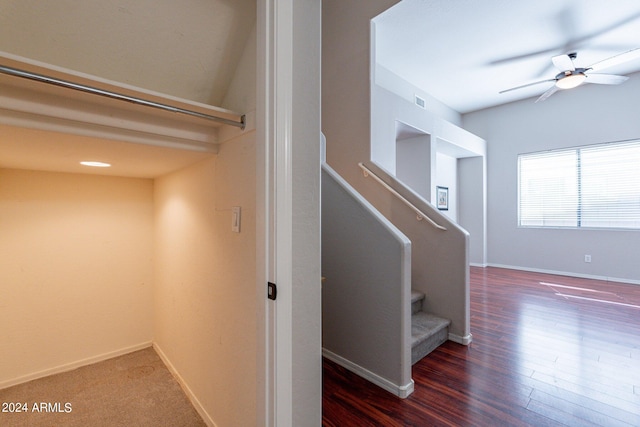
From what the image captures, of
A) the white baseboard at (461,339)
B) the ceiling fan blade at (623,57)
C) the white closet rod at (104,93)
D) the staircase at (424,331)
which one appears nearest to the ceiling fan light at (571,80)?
the ceiling fan blade at (623,57)

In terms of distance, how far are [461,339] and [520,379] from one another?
56cm

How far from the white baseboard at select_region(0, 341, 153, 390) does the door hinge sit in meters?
2.27

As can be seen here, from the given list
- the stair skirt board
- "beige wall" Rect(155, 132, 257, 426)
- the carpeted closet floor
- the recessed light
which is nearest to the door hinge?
"beige wall" Rect(155, 132, 257, 426)

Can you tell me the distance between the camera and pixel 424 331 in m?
2.35

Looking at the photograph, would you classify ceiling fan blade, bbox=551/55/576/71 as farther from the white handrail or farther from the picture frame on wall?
the white handrail

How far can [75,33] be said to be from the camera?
105 centimetres

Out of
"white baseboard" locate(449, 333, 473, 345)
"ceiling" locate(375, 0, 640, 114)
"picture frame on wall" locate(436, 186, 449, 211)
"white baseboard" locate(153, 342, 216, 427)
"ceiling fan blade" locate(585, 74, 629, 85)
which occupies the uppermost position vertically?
"ceiling" locate(375, 0, 640, 114)

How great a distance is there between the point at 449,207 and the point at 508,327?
330 cm

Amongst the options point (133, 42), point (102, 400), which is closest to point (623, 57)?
point (133, 42)

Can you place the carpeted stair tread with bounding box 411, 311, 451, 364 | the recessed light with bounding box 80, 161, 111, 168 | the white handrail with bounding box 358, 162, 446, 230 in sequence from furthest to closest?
the white handrail with bounding box 358, 162, 446, 230 < the carpeted stair tread with bounding box 411, 311, 451, 364 < the recessed light with bounding box 80, 161, 111, 168

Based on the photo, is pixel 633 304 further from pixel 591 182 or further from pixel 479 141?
pixel 479 141

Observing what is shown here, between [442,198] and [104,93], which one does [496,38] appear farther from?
[104,93]

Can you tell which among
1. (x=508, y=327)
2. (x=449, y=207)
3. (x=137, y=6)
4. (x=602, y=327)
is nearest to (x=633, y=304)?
(x=602, y=327)

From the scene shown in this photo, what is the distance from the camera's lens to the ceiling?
313 centimetres
